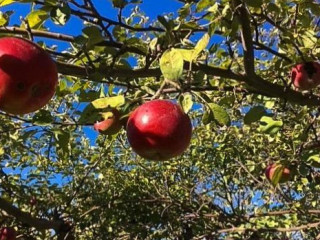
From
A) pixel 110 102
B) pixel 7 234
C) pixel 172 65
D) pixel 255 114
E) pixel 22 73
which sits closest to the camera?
pixel 22 73

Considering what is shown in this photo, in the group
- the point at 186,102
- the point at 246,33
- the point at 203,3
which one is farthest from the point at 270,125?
the point at 186,102

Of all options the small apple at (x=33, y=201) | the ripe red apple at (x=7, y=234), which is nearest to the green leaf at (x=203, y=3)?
the ripe red apple at (x=7, y=234)

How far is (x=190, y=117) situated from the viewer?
2.92m

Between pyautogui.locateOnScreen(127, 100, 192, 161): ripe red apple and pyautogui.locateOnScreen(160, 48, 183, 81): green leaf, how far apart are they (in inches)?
5.6

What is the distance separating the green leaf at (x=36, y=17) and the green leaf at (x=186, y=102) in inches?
17.8

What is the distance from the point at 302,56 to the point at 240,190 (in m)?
2.95

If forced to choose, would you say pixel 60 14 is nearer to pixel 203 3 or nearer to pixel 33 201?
pixel 203 3

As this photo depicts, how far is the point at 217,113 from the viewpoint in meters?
1.40

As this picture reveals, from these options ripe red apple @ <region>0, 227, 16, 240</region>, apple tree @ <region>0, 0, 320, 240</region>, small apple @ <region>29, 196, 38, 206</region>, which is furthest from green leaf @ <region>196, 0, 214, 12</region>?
small apple @ <region>29, 196, 38, 206</region>

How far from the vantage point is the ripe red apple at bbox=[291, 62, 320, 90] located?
1.98 metres

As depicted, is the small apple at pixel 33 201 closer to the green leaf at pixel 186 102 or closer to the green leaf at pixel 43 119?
the green leaf at pixel 43 119

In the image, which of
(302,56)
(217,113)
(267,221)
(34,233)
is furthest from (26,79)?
(34,233)

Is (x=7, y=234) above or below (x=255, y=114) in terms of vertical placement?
above

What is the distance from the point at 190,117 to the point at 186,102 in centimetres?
159
